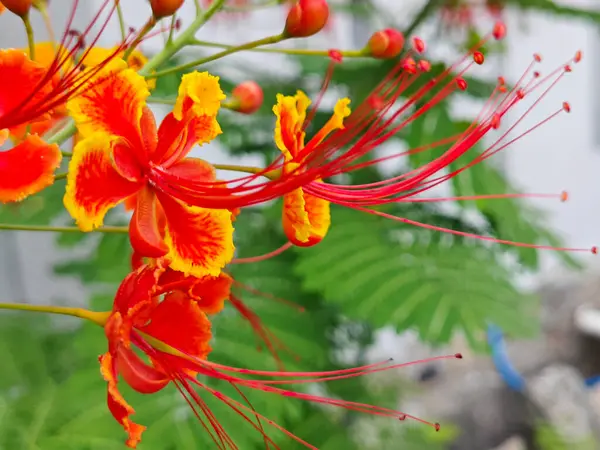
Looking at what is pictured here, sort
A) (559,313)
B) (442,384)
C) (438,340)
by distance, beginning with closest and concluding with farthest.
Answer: (438,340)
(442,384)
(559,313)

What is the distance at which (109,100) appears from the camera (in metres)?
0.32

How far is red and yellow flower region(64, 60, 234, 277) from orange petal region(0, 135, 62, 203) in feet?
0.04

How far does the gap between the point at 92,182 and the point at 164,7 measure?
0.10m

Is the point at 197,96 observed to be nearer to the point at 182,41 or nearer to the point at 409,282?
the point at 182,41

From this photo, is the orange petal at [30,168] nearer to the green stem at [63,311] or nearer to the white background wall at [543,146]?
A: the green stem at [63,311]

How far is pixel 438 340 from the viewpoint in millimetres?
727

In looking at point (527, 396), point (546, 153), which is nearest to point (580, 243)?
point (546, 153)

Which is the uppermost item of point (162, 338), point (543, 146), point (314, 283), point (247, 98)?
point (247, 98)

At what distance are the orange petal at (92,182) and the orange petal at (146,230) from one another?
0.01m

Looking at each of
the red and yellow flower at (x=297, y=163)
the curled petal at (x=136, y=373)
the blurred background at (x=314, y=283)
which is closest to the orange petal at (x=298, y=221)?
the red and yellow flower at (x=297, y=163)

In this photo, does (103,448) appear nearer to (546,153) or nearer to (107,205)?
(107,205)

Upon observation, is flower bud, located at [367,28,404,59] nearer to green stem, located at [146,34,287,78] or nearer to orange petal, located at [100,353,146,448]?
green stem, located at [146,34,287,78]

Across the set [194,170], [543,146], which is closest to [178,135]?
[194,170]

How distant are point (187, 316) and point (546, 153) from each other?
2.64 m
